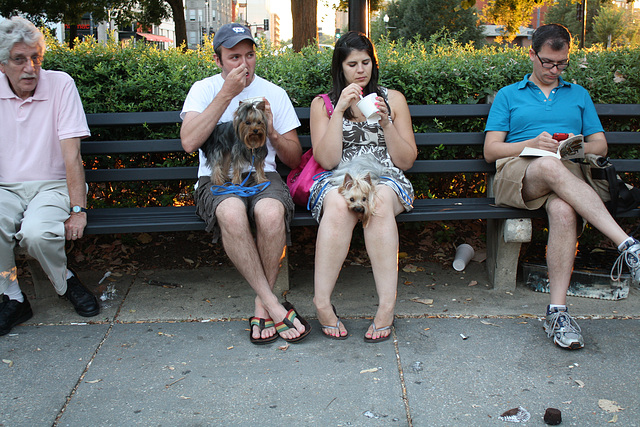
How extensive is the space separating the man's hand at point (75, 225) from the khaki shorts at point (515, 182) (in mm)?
2557

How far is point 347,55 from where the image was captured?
3.56 metres

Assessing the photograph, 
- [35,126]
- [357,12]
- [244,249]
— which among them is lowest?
[244,249]

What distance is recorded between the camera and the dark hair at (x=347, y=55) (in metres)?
3.54

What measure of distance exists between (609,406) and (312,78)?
9.14ft

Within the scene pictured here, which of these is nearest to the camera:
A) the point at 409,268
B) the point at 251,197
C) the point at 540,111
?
the point at 251,197

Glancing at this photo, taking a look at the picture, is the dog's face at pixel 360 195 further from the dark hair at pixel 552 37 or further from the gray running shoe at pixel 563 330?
the dark hair at pixel 552 37

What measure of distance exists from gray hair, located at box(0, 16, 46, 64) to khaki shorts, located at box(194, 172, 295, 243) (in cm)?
127

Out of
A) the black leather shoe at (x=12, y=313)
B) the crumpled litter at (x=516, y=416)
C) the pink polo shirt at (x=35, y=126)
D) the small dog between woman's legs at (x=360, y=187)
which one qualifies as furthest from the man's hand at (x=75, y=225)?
the crumpled litter at (x=516, y=416)

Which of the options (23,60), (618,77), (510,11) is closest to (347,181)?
(23,60)

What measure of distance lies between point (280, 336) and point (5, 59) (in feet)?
7.30

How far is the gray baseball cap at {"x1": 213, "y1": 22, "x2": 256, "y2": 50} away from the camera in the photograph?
3.44 m

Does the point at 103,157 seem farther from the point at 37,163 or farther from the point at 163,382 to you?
the point at 163,382

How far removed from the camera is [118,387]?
2775 mm

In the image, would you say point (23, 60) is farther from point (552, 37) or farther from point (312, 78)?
point (552, 37)
